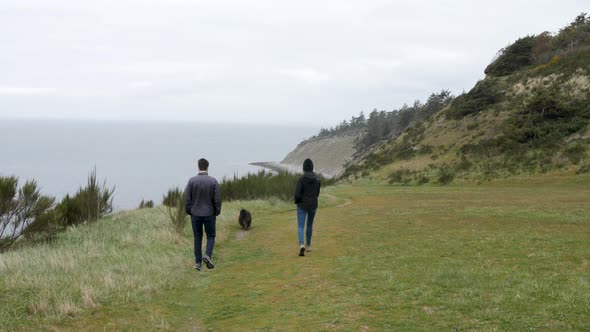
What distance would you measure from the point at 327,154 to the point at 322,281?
331 feet

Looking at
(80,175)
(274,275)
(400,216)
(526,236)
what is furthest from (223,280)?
(80,175)

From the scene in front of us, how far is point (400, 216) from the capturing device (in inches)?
642

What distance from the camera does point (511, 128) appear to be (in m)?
39.8

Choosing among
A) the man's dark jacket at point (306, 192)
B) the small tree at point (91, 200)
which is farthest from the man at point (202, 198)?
the small tree at point (91, 200)

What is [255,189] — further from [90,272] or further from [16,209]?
[90,272]

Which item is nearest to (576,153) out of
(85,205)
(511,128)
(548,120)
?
(548,120)

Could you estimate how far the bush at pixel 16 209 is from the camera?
1210cm

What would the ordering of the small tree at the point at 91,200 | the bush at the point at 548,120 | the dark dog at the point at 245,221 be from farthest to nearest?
the bush at the point at 548,120, the small tree at the point at 91,200, the dark dog at the point at 245,221

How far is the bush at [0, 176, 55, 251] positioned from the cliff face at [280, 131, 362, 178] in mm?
77377

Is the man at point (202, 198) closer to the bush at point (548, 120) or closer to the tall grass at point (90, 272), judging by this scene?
the tall grass at point (90, 272)

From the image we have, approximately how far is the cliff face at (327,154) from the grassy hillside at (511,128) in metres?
37.6

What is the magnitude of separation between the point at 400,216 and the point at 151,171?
96.4 meters

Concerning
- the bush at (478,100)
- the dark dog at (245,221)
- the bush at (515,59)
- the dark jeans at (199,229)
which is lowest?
the dark dog at (245,221)

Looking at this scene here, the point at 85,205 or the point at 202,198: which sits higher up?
the point at 202,198
